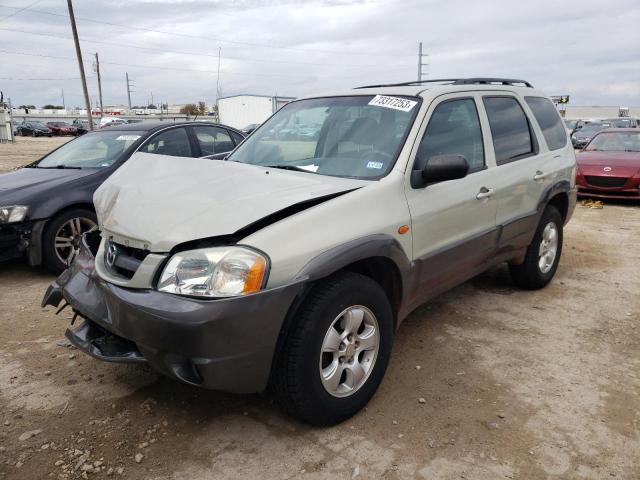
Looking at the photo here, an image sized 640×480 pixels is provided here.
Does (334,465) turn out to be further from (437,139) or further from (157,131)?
(157,131)

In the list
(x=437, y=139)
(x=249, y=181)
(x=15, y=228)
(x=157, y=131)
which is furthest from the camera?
(x=157, y=131)

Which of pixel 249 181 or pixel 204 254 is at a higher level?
pixel 249 181

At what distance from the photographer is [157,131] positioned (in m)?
6.36

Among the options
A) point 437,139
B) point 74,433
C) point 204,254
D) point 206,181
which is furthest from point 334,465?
point 437,139

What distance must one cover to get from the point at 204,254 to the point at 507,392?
2042 millimetres

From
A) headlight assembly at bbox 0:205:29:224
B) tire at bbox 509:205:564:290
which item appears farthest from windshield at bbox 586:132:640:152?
headlight assembly at bbox 0:205:29:224

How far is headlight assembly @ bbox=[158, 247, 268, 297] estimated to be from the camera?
93.3 inches

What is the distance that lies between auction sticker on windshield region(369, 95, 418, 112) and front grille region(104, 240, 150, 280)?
186 centimetres

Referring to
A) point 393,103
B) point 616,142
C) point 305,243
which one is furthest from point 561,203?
point 616,142

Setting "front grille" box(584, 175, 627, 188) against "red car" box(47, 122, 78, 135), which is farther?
"red car" box(47, 122, 78, 135)

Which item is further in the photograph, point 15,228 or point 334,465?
point 15,228

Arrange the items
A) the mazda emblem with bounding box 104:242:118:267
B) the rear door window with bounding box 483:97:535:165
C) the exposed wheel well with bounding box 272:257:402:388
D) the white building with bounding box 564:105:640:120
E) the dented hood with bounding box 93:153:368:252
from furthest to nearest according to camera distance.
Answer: the white building with bounding box 564:105:640:120 → the rear door window with bounding box 483:97:535:165 → the exposed wheel well with bounding box 272:257:402:388 → the mazda emblem with bounding box 104:242:118:267 → the dented hood with bounding box 93:153:368:252

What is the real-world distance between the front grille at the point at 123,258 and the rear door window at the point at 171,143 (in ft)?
11.5

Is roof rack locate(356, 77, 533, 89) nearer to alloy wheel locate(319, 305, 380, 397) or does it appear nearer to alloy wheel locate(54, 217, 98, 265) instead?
alloy wheel locate(319, 305, 380, 397)
